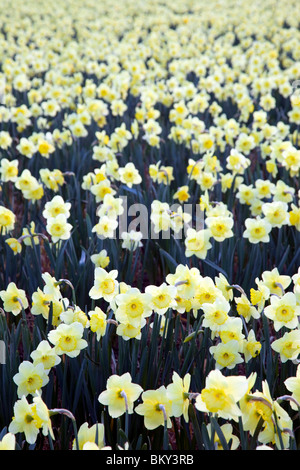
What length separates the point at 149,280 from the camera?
2.82 meters

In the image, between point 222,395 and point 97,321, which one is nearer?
point 222,395

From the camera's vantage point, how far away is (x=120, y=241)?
2623mm

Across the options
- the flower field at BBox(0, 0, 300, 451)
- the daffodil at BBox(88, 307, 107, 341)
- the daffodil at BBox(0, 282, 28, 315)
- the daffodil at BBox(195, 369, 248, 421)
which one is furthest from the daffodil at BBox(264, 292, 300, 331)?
the daffodil at BBox(0, 282, 28, 315)

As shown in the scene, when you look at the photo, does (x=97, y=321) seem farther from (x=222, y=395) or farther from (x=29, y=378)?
(x=222, y=395)

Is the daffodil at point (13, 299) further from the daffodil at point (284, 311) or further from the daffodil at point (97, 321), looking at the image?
the daffodil at point (284, 311)

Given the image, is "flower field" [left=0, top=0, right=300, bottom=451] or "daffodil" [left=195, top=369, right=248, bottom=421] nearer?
"daffodil" [left=195, top=369, right=248, bottom=421]

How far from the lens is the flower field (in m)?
1.33

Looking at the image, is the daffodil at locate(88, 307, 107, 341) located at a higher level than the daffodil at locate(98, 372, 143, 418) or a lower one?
higher

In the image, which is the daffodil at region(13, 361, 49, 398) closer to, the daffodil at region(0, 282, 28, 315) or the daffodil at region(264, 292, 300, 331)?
the daffodil at region(0, 282, 28, 315)

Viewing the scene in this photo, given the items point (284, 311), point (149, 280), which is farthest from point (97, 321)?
point (149, 280)

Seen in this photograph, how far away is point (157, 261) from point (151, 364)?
3.77 feet

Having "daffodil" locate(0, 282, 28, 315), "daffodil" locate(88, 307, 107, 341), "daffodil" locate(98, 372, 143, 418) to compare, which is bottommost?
"daffodil" locate(98, 372, 143, 418)

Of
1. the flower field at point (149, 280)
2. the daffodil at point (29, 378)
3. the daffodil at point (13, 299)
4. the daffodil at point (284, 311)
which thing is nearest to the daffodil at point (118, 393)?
the flower field at point (149, 280)
